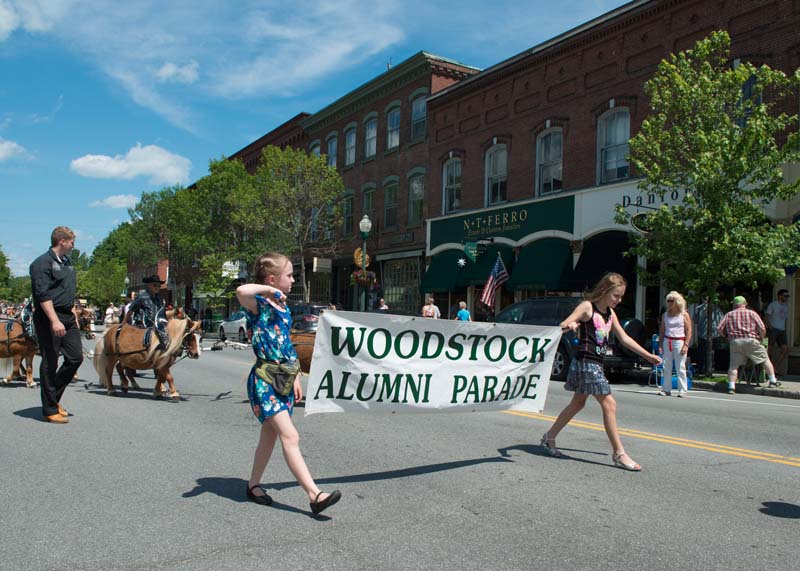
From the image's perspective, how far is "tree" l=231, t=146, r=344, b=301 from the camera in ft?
105

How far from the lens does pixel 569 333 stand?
1502cm

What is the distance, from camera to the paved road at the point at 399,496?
13.5 ft

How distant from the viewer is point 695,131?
53.3 ft

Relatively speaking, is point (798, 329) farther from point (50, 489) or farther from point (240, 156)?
point (240, 156)

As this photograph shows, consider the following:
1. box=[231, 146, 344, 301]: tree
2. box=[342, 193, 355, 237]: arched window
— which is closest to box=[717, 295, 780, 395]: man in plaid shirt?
box=[231, 146, 344, 301]: tree

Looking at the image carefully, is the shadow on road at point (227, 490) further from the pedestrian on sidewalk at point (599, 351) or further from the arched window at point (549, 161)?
the arched window at point (549, 161)

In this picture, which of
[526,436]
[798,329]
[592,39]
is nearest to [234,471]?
[526,436]

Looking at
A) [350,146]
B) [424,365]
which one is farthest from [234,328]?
[424,365]

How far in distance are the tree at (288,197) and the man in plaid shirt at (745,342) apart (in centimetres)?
2040

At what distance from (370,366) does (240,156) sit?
4662cm

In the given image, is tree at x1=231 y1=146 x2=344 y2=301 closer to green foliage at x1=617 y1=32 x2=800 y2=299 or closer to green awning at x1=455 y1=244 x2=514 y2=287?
green awning at x1=455 y1=244 x2=514 y2=287

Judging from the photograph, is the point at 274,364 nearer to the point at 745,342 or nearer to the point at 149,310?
the point at 149,310

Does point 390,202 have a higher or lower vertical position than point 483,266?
higher

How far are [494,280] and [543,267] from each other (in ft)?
6.08
